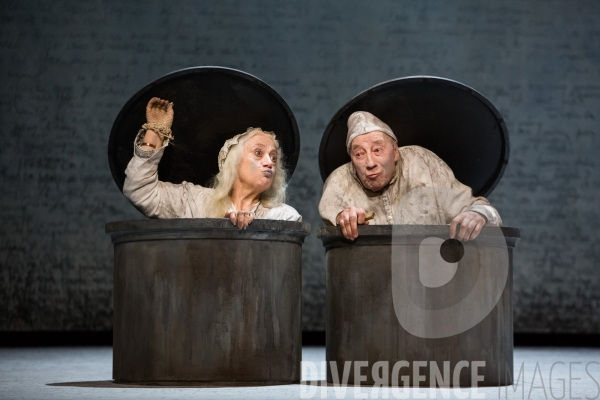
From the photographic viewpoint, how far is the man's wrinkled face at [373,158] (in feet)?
14.0

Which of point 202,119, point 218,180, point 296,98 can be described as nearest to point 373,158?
point 218,180

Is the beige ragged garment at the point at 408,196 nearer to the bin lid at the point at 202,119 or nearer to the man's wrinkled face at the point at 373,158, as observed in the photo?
the man's wrinkled face at the point at 373,158

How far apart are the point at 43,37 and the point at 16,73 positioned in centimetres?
38

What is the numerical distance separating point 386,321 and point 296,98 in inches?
171

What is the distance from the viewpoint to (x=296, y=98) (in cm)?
790

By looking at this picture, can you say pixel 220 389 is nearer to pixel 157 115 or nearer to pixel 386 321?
pixel 386 321

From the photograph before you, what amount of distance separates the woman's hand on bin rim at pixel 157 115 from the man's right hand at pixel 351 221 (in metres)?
1.09

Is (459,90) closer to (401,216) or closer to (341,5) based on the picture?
(401,216)

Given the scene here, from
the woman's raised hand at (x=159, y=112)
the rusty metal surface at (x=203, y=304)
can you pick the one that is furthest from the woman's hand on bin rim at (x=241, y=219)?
the woman's raised hand at (x=159, y=112)

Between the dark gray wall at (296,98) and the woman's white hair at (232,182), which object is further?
the dark gray wall at (296,98)

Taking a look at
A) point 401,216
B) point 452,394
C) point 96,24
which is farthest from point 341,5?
point 452,394

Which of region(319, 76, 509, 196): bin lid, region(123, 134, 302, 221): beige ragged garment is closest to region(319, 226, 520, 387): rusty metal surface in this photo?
region(123, 134, 302, 221): beige ragged garment

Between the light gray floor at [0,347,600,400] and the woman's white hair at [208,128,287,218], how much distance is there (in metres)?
0.88

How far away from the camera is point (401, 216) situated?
4328 millimetres
